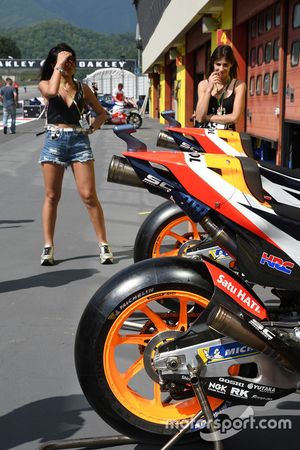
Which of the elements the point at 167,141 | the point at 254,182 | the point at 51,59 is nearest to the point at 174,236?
the point at 167,141

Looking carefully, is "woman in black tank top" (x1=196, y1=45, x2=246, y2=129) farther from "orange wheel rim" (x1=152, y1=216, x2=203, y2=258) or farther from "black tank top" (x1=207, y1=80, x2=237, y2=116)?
"orange wheel rim" (x1=152, y1=216, x2=203, y2=258)

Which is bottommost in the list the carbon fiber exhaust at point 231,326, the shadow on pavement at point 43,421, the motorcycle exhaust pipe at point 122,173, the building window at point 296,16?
the shadow on pavement at point 43,421

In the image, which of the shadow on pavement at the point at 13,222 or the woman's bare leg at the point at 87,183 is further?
the shadow on pavement at the point at 13,222

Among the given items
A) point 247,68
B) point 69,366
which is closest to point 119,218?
point 69,366

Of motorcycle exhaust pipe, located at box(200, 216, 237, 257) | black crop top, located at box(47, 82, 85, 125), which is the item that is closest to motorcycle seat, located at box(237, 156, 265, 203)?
motorcycle exhaust pipe, located at box(200, 216, 237, 257)

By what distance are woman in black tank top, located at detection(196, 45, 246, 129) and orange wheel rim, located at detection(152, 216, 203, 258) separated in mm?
935

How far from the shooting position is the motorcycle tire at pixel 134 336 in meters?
2.57

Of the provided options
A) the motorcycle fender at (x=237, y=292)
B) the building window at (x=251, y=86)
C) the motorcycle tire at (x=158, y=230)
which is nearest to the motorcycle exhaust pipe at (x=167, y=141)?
the motorcycle tire at (x=158, y=230)

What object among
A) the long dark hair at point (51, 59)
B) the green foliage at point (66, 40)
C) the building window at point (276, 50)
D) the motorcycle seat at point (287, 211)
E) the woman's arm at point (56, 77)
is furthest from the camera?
the green foliage at point (66, 40)

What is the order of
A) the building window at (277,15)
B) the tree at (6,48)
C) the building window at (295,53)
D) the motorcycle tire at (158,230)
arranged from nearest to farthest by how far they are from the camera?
the motorcycle tire at (158,230) < the building window at (295,53) < the building window at (277,15) < the tree at (6,48)

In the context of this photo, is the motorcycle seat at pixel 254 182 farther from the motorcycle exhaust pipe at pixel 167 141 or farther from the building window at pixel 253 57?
the building window at pixel 253 57

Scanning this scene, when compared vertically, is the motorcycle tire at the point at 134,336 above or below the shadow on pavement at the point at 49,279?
above

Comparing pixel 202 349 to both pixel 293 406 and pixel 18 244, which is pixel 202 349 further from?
pixel 18 244

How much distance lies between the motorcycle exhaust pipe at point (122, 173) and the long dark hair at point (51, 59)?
8.35 feet
